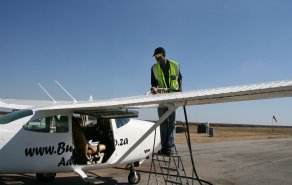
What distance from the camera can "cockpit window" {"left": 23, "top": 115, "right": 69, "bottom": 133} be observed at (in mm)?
7680

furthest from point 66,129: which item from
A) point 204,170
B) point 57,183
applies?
point 204,170

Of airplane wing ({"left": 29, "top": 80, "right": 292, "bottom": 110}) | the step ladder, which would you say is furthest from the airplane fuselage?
the step ladder

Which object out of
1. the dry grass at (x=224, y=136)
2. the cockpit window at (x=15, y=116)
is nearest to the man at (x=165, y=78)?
the dry grass at (x=224, y=136)

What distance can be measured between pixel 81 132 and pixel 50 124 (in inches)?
35.9

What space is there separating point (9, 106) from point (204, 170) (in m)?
6.32

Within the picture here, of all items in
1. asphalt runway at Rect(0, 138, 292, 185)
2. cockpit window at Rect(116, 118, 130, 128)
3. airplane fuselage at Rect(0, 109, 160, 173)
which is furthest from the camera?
asphalt runway at Rect(0, 138, 292, 185)

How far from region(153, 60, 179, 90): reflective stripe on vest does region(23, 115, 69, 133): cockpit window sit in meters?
2.32

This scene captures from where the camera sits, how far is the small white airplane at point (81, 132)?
22.8 ft

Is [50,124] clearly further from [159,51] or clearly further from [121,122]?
[159,51]

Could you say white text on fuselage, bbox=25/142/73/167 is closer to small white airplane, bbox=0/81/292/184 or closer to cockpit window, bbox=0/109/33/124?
small white airplane, bbox=0/81/292/184

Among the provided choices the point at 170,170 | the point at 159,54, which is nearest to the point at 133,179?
the point at 170,170

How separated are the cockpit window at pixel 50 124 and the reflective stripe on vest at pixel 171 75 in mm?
2318

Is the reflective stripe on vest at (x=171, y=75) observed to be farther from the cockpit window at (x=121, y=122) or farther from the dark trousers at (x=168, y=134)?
the cockpit window at (x=121, y=122)

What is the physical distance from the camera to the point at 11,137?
733cm
